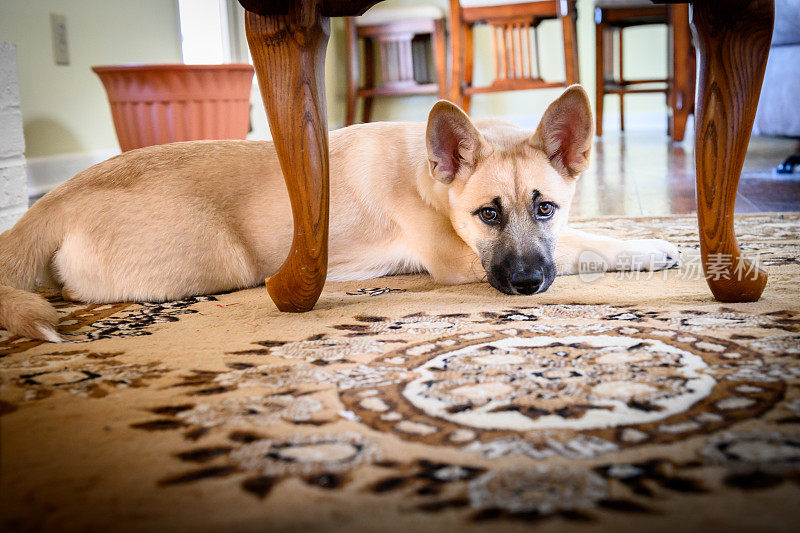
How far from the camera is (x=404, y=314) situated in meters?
1.53

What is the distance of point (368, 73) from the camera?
730 centimetres

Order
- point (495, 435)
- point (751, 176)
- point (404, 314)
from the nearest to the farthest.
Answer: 1. point (495, 435)
2. point (404, 314)
3. point (751, 176)

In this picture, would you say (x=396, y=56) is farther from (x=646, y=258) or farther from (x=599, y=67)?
(x=646, y=258)

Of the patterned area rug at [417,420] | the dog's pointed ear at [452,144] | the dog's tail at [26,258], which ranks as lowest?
the patterned area rug at [417,420]

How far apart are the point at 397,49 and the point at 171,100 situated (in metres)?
3.92

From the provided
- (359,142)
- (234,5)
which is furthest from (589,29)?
(359,142)

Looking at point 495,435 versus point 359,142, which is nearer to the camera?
point 495,435

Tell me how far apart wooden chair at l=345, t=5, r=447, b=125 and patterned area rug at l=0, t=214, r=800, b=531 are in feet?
17.0

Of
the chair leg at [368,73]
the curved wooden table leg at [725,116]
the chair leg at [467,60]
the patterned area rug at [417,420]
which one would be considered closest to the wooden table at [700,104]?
the curved wooden table leg at [725,116]

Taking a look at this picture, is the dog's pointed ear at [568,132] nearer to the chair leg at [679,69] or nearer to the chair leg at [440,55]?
the chair leg at [679,69]

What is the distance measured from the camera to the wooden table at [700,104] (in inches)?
54.3

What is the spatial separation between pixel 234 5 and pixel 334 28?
2.69m

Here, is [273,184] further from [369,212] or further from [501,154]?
[501,154]

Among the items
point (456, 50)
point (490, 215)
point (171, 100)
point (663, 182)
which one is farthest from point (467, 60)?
point (490, 215)
